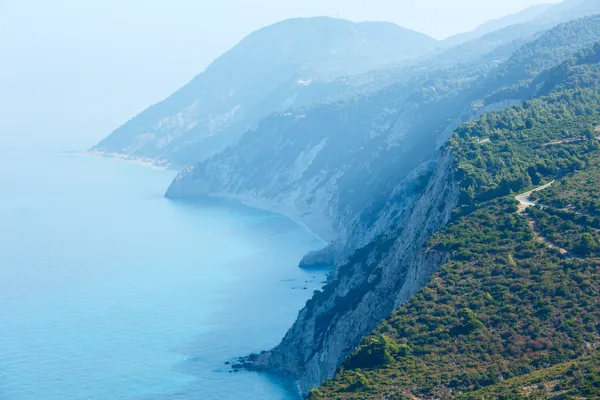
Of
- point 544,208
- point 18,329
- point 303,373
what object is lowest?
point 303,373

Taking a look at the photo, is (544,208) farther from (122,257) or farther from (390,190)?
(122,257)

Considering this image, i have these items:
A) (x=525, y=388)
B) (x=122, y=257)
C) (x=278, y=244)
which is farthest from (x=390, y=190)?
(x=525, y=388)

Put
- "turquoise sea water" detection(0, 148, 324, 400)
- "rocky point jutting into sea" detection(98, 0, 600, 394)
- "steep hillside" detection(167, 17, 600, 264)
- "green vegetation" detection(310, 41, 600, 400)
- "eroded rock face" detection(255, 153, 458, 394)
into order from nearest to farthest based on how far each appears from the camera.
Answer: "green vegetation" detection(310, 41, 600, 400), "eroded rock face" detection(255, 153, 458, 394), "rocky point jutting into sea" detection(98, 0, 600, 394), "turquoise sea water" detection(0, 148, 324, 400), "steep hillside" detection(167, 17, 600, 264)

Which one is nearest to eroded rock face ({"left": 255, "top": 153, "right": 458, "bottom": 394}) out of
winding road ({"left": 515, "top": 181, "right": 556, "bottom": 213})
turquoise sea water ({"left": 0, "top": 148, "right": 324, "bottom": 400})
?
turquoise sea water ({"left": 0, "top": 148, "right": 324, "bottom": 400})

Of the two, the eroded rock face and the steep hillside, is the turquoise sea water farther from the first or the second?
the steep hillside

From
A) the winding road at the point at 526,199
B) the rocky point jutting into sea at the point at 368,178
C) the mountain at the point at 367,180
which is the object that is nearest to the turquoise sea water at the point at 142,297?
the rocky point jutting into sea at the point at 368,178

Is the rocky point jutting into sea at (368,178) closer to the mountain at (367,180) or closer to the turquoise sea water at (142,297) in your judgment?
the mountain at (367,180)

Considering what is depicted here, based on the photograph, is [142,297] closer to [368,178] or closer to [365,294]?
[365,294]
